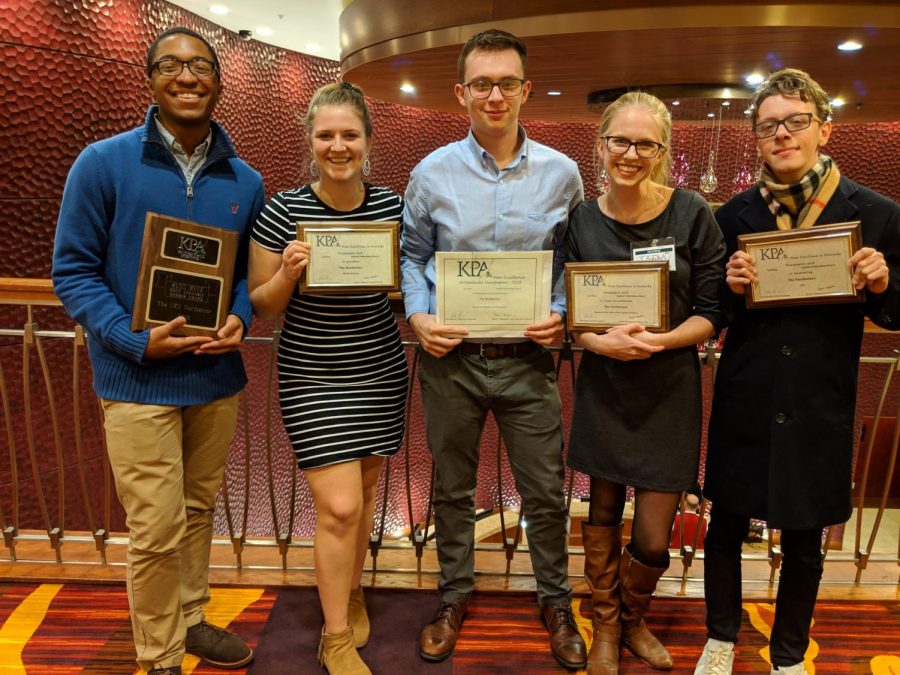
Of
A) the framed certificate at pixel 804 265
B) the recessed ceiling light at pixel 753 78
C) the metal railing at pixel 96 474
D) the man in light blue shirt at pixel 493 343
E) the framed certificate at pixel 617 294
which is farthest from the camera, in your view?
the recessed ceiling light at pixel 753 78

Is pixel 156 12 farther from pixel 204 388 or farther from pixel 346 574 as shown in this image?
pixel 346 574

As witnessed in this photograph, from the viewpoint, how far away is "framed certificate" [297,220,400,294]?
1623mm

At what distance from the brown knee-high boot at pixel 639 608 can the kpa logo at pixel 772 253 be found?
91cm

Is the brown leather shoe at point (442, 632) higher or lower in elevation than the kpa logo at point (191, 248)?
lower

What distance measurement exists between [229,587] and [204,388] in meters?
1.03

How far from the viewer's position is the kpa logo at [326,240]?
162 cm

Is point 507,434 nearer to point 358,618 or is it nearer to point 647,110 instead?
point 358,618

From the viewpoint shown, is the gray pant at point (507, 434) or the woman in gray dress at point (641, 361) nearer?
the woman in gray dress at point (641, 361)

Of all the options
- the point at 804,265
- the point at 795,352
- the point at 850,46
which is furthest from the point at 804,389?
the point at 850,46

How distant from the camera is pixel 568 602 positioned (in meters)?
1.99

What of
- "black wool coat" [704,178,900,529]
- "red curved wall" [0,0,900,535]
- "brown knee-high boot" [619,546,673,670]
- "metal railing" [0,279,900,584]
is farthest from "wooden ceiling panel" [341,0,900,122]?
"brown knee-high boot" [619,546,673,670]

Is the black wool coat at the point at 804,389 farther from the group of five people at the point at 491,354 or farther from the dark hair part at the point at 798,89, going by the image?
the dark hair part at the point at 798,89

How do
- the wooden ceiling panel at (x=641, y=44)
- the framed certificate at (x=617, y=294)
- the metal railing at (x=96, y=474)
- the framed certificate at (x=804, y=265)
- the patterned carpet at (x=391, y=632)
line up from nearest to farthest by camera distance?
1. the framed certificate at (x=804, y=265)
2. the framed certificate at (x=617, y=294)
3. the patterned carpet at (x=391, y=632)
4. the metal railing at (x=96, y=474)
5. the wooden ceiling panel at (x=641, y=44)

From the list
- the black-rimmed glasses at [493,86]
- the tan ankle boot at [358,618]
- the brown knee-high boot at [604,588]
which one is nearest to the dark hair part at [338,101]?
the black-rimmed glasses at [493,86]
